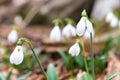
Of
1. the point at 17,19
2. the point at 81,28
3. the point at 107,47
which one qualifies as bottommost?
the point at 81,28

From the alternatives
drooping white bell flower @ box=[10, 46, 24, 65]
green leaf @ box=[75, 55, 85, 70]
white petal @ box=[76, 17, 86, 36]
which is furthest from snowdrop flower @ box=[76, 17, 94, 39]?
green leaf @ box=[75, 55, 85, 70]

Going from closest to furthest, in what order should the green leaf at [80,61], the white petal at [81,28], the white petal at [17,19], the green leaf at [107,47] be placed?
the white petal at [81,28], the green leaf at [80,61], the green leaf at [107,47], the white petal at [17,19]

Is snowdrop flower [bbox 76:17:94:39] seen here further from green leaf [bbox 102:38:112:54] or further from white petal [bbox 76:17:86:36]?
green leaf [bbox 102:38:112:54]

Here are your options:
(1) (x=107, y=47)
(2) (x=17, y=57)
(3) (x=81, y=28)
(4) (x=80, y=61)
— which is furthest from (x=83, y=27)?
(1) (x=107, y=47)

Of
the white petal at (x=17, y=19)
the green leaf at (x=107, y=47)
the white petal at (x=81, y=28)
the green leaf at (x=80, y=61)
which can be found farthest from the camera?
the white petal at (x=17, y=19)

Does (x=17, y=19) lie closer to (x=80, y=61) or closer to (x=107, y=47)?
(x=107, y=47)

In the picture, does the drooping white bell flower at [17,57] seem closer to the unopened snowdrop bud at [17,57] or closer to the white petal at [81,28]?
the unopened snowdrop bud at [17,57]

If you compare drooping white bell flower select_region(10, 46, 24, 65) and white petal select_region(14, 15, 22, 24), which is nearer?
drooping white bell flower select_region(10, 46, 24, 65)

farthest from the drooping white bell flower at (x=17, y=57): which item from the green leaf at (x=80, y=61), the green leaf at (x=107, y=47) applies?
the green leaf at (x=107, y=47)

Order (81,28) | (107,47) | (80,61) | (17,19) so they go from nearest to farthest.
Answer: (81,28), (80,61), (107,47), (17,19)

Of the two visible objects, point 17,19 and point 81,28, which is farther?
point 17,19

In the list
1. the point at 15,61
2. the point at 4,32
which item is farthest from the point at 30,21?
the point at 15,61

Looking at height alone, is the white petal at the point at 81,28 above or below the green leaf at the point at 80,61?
below

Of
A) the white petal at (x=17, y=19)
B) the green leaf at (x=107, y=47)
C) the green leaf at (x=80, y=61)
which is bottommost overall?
the green leaf at (x=80, y=61)
